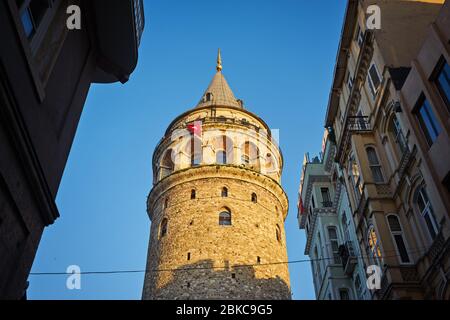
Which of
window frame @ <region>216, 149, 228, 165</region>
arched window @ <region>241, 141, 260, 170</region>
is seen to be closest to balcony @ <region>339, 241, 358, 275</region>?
arched window @ <region>241, 141, 260, 170</region>

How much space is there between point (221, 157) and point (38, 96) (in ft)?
84.6

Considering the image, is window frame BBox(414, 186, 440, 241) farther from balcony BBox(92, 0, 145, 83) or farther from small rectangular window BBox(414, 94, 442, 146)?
balcony BBox(92, 0, 145, 83)

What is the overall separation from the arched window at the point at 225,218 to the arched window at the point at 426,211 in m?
16.7

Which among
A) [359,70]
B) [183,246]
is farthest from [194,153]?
[359,70]

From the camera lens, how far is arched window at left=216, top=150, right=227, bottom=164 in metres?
34.2

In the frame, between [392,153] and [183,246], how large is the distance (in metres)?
15.8

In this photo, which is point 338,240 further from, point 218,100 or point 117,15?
point 218,100

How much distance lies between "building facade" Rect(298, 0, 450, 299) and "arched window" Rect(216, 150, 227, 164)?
48.7 ft


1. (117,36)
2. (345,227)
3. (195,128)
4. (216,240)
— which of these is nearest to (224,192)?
(216,240)

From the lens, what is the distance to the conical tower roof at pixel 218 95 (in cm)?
3806

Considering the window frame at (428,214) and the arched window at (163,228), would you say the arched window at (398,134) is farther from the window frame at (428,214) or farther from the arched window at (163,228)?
the arched window at (163,228)

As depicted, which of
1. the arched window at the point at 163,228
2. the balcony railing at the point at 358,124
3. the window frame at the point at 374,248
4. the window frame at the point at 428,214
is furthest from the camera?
the arched window at the point at 163,228

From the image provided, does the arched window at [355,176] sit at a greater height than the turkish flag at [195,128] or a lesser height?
lesser

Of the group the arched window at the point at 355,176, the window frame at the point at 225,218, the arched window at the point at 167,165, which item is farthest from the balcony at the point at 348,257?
the arched window at the point at 167,165
